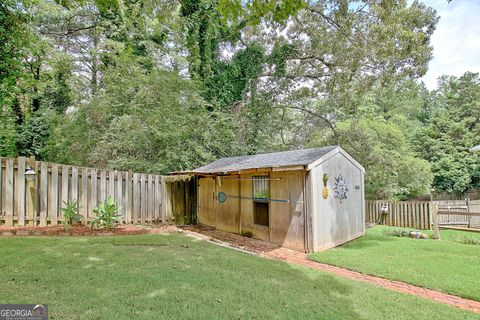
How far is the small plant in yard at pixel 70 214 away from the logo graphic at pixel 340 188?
22.9 ft

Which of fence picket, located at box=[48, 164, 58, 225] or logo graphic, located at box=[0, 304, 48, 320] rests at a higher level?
fence picket, located at box=[48, 164, 58, 225]

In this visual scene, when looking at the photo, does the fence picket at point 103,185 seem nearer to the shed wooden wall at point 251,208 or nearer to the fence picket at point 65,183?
the fence picket at point 65,183

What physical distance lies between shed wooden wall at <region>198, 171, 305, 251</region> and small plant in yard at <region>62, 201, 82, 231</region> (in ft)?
13.7

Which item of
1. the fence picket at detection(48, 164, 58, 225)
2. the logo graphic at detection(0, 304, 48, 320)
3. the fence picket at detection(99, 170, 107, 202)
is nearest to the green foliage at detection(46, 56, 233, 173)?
the fence picket at detection(99, 170, 107, 202)

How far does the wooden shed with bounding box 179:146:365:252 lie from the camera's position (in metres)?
6.59

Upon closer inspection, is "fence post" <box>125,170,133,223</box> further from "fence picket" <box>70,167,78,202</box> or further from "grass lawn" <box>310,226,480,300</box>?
"grass lawn" <box>310,226,480,300</box>

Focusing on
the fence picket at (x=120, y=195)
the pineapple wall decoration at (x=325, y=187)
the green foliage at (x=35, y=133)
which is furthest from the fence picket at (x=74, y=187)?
the green foliage at (x=35, y=133)

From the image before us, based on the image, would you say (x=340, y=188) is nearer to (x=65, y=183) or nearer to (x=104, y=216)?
(x=104, y=216)

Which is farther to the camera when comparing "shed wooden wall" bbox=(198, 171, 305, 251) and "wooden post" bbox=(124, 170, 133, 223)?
"wooden post" bbox=(124, 170, 133, 223)

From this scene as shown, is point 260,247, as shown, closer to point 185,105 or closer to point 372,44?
point 185,105

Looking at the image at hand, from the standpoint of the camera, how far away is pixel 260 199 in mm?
7801

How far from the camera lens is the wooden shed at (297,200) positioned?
6.59m

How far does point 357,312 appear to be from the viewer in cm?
A: 313

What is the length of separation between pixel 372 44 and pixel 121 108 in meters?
10.6
